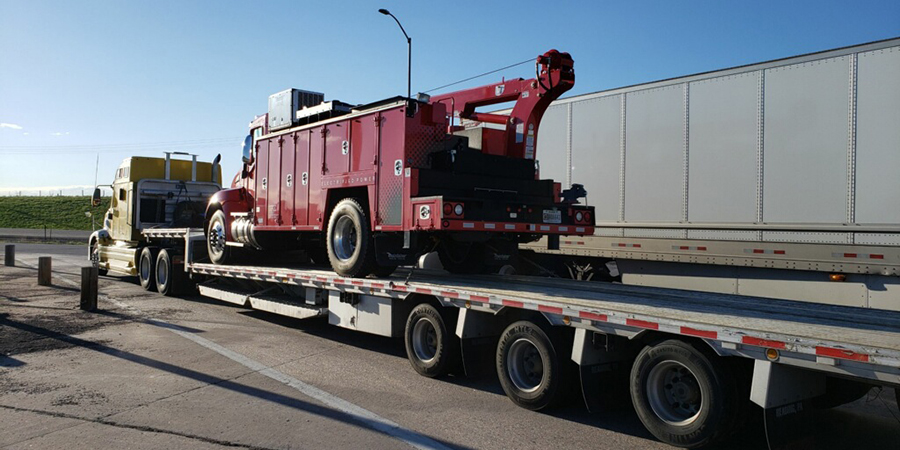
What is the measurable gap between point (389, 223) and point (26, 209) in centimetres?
8454

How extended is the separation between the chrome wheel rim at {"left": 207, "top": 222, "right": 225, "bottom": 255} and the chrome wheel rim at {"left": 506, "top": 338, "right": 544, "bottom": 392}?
26.8ft

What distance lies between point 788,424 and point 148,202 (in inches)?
657

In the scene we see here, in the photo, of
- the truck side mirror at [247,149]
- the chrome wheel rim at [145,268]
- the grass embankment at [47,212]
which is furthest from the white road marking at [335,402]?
the grass embankment at [47,212]

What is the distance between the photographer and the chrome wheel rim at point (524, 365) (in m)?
6.08

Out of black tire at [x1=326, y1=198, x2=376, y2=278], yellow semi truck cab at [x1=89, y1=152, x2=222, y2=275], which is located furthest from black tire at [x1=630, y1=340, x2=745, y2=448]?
yellow semi truck cab at [x1=89, y1=152, x2=222, y2=275]

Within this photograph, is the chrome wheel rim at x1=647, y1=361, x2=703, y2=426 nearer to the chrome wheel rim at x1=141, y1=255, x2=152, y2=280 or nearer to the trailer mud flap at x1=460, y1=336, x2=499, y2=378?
Answer: the trailer mud flap at x1=460, y1=336, x2=499, y2=378

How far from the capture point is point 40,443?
16.7ft

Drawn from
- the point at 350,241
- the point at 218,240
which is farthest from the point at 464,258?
the point at 218,240

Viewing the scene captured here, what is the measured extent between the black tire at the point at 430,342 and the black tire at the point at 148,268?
10.5 meters

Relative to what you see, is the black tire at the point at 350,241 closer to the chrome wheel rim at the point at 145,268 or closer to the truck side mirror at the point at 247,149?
the truck side mirror at the point at 247,149

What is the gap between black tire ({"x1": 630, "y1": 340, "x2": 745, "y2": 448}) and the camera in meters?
Answer: 4.53

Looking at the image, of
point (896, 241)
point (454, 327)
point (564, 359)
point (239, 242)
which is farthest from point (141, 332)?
point (896, 241)

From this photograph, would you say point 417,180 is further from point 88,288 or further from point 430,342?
point 88,288

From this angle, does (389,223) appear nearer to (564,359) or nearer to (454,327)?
(454,327)
